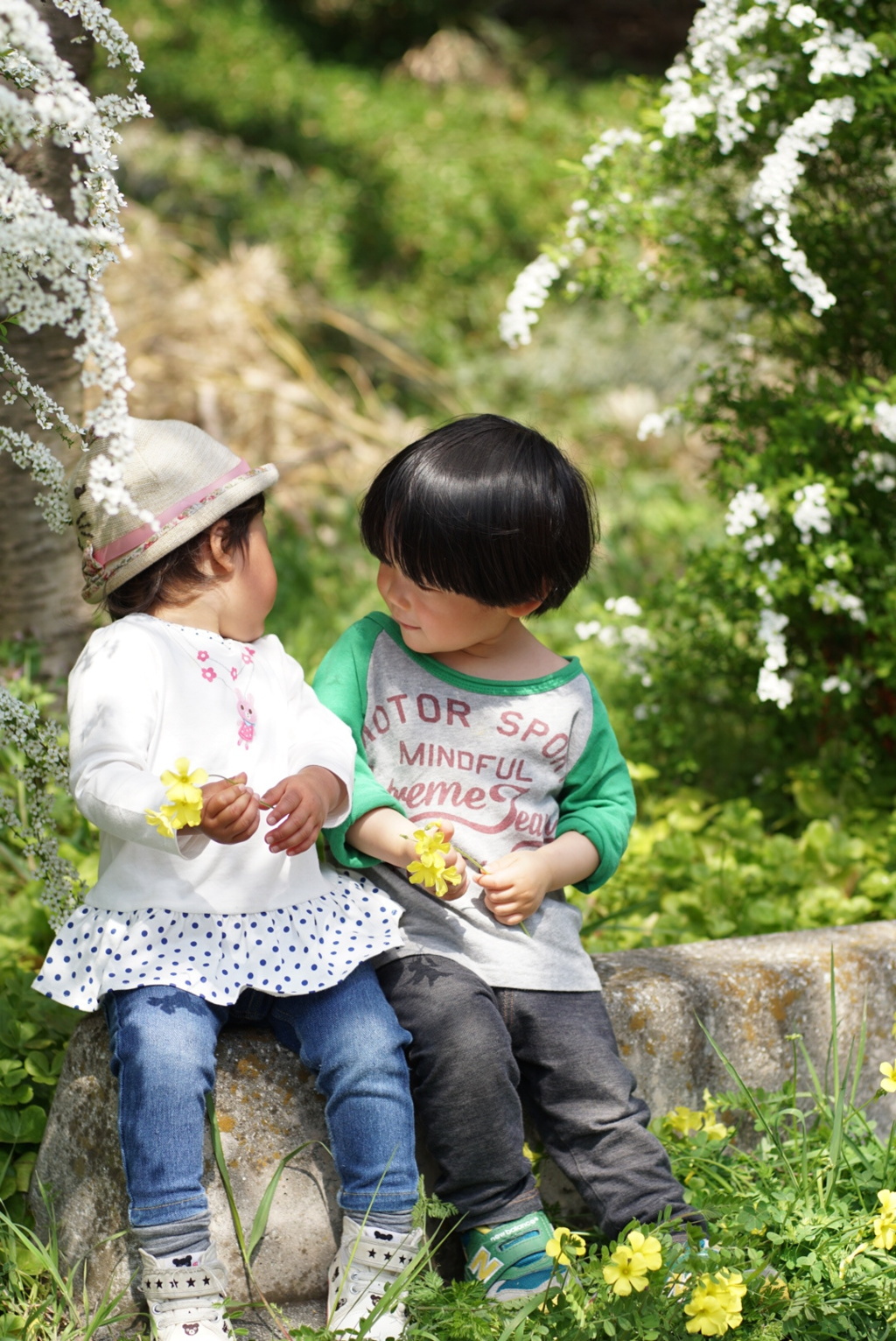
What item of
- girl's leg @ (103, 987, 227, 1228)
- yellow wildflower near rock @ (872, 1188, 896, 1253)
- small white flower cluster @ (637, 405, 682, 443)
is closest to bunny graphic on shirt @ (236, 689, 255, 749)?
girl's leg @ (103, 987, 227, 1228)

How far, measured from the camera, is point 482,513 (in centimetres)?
191

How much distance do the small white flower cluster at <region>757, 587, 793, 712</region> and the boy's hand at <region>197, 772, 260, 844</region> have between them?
4.73ft

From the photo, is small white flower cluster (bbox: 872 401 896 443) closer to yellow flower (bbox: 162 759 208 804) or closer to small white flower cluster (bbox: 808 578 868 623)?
small white flower cluster (bbox: 808 578 868 623)

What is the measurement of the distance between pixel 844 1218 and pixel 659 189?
7.64 ft

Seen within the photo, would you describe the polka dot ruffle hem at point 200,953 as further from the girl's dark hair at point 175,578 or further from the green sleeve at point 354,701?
the girl's dark hair at point 175,578

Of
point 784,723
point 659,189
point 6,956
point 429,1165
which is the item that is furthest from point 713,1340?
point 659,189

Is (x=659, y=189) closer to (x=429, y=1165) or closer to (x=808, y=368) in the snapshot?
(x=808, y=368)

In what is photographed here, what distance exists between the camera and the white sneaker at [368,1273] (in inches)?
66.7

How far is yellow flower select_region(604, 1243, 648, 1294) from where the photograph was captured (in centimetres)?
157

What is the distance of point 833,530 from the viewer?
2996 millimetres

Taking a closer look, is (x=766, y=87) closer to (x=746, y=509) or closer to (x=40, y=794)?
(x=746, y=509)

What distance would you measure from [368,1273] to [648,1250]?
40 centimetres

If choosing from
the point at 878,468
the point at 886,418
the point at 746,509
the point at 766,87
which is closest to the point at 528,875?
the point at 746,509

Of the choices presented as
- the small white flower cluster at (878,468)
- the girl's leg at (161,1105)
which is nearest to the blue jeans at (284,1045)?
the girl's leg at (161,1105)
